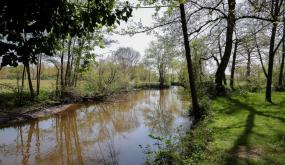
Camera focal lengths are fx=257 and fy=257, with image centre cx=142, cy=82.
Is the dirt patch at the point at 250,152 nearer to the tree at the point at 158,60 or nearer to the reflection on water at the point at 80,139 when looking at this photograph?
the reflection on water at the point at 80,139

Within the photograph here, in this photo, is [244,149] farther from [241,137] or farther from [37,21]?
[37,21]

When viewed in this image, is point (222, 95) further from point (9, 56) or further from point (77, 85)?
point (9, 56)


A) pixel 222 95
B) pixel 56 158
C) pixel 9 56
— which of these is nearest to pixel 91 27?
pixel 9 56

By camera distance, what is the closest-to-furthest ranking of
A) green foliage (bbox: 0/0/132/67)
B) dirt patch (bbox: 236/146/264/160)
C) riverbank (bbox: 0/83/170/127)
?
green foliage (bbox: 0/0/132/67) → dirt patch (bbox: 236/146/264/160) → riverbank (bbox: 0/83/170/127)

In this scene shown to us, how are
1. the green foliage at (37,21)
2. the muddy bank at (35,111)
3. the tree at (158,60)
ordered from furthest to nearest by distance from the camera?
1. the tree at (158,60)
2. the muddy bank at (35,111)
3. the green foliage at (37,21)

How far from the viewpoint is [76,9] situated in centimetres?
394

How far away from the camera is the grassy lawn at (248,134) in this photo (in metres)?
6.21

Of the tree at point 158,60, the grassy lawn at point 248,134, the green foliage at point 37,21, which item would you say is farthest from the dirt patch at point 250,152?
the tree at point 158,60

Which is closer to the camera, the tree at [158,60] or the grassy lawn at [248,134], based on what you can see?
the grassy lawn at [248,134]

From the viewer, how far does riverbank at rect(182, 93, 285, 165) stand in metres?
6.21

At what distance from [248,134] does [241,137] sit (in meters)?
0.42

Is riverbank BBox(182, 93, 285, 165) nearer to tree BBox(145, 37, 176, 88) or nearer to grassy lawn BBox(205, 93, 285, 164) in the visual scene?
grassy lawn BBox(205, 93, 285, 164)

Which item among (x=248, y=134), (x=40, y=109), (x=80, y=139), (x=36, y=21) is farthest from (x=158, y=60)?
(x=36, y=21)

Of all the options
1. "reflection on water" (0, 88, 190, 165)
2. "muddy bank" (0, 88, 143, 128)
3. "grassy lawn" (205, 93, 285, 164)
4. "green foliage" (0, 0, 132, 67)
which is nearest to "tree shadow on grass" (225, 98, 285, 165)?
"grassy lawn" (205, 93, 285, 164)
